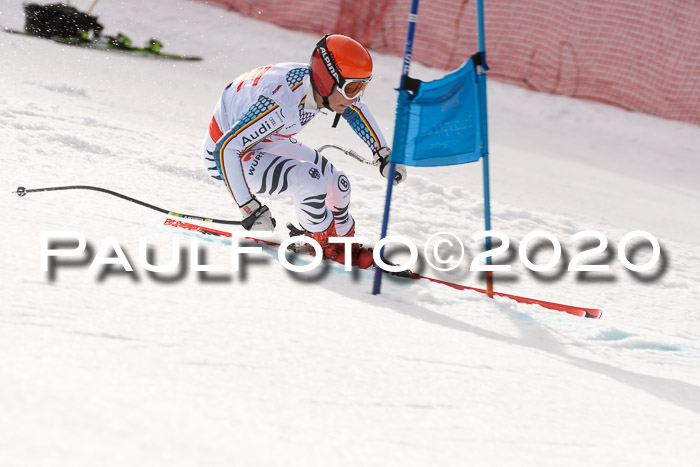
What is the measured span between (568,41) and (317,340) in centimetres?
867

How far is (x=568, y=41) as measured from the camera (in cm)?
991

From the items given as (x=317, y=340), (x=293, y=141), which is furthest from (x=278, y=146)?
(x=317, y=340)

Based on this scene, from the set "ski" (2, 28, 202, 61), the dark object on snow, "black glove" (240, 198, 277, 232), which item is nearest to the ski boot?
"black glove" (240, 198, 277, 232)

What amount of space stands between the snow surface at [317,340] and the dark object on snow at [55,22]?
12.3 ft

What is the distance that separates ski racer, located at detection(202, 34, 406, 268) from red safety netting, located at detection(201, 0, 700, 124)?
6888 millimetres

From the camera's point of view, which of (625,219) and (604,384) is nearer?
(604,384)

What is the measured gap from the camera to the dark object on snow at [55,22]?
926 centimetres

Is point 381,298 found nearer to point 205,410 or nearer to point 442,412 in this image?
point 442,412

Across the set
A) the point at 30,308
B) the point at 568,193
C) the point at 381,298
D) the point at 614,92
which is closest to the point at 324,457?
the point at 30,308

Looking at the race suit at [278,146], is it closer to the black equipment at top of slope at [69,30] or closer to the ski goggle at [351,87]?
the ski goggle at [351,87]

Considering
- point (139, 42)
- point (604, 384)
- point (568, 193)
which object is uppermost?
point (139, 42)

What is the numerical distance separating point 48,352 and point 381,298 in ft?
4.88

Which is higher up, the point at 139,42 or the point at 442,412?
the point at 139,42

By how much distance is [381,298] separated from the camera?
306 centimetres
